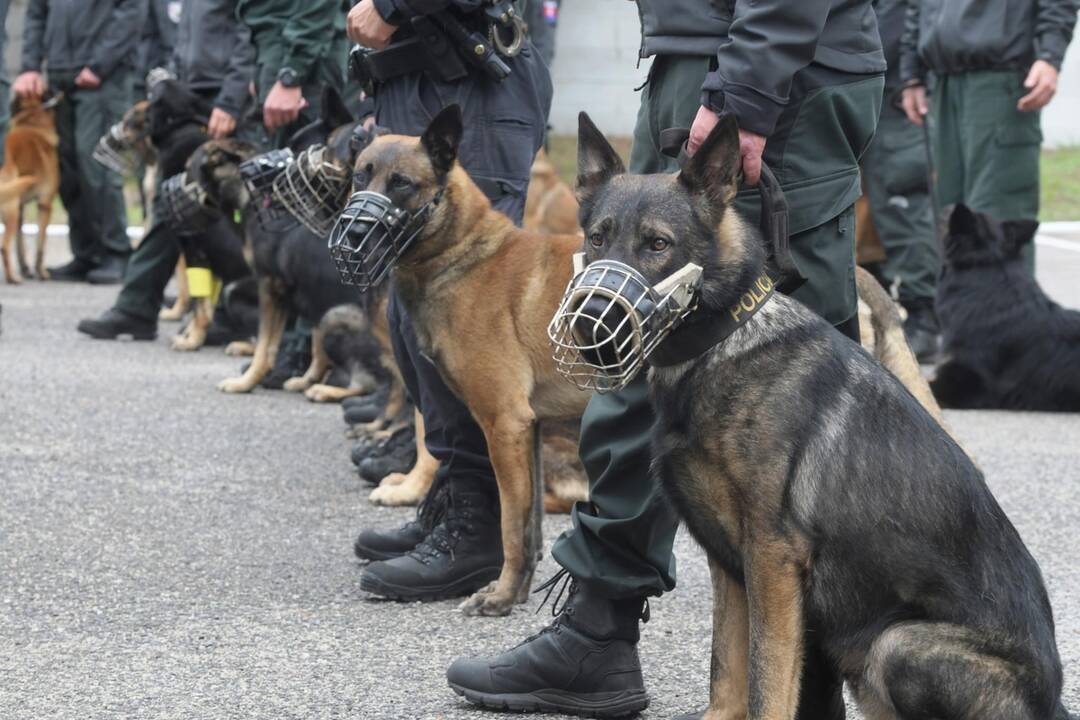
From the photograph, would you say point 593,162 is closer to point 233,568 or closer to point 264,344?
point 233,568

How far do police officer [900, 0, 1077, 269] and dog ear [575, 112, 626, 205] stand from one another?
480 cm

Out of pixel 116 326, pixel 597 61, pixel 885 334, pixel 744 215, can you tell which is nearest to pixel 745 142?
pixel 744 215

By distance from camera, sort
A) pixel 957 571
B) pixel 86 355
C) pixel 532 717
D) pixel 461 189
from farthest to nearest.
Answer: pixel 86 355
pixel 461 189
pixel 532 717
pixel 957 571

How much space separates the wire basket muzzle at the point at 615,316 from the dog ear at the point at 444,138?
1502 millimetres

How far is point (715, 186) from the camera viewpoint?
106 inches

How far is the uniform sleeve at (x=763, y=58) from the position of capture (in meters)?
2.80

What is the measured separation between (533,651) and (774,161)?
1173 millimetres

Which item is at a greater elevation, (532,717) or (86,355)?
(532,717)

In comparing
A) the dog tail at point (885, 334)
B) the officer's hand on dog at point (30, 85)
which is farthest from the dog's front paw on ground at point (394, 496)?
the officer's hand on dog at point (30, 85)

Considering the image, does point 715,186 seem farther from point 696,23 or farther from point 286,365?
point 286,365

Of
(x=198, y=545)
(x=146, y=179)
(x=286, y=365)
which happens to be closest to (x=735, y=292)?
(x=198, y=545)

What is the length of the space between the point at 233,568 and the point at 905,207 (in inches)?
211

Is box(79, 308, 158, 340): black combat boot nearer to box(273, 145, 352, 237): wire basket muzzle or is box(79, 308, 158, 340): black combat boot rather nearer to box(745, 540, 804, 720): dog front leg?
box(273, 145, 352, 237): wire basket muzzle

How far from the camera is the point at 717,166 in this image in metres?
2.68
